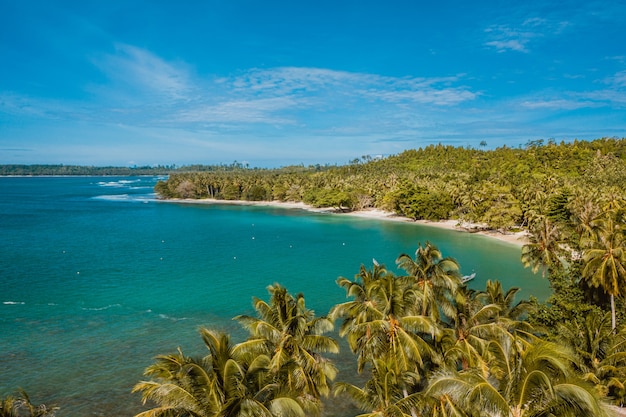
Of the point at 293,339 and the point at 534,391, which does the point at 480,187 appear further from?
the point at 534,391

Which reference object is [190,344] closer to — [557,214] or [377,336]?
[377,336]

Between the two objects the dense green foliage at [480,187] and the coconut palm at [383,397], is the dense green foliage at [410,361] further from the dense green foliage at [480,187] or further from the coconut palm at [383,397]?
the dense green foliage at [480,187]

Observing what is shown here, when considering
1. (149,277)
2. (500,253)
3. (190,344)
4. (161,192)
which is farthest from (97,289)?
(161,192)

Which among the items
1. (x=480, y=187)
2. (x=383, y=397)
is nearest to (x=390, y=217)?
(x=480, y=187)

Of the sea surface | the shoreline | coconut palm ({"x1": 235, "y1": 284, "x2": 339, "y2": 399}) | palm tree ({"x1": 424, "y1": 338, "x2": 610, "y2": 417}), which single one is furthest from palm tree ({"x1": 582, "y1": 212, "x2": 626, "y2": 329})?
→ the shoreline

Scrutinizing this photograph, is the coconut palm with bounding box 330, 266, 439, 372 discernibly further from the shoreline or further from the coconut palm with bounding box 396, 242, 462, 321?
the shoreline
